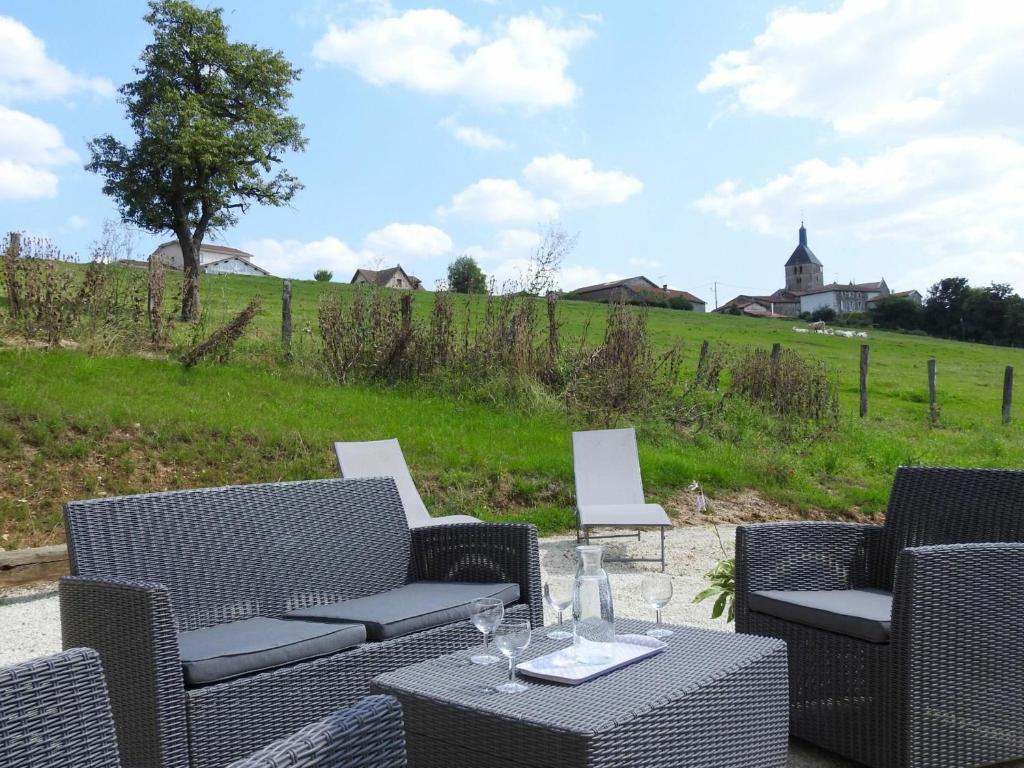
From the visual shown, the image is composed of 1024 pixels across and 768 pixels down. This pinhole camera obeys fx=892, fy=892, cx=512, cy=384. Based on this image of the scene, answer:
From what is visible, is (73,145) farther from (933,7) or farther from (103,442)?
(933,7)

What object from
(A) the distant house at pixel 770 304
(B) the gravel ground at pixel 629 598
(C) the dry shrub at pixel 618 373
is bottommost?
(B) the gravel ground at pixel 629 598

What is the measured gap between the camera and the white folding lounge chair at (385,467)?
5.66 metres

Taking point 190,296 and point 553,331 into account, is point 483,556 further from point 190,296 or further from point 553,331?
point 190,296

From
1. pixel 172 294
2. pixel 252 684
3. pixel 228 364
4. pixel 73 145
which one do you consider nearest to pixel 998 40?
pixel 252 684

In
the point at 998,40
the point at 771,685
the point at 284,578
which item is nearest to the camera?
the point at 771,685

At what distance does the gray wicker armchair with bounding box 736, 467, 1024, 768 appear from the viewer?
279cm

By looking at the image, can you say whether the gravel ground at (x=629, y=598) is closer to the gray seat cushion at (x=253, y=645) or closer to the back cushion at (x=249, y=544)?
the back cushion at (x=249, y=544)

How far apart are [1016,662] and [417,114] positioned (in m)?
5.55

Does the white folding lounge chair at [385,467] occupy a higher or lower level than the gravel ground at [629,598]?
higher

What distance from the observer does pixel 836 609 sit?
312cm

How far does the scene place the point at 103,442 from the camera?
23.8 feet

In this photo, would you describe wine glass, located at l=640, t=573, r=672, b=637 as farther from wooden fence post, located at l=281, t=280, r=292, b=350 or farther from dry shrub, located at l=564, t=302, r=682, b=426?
wooden fence post, located at l=281, t=280, r=292, b=350

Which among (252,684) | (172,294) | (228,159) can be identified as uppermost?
(228,159)

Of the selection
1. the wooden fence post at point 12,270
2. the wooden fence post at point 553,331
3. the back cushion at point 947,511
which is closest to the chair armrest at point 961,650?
the back cushion at point 947,511
